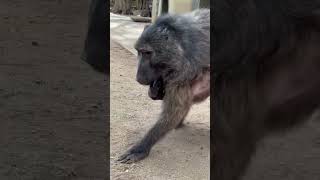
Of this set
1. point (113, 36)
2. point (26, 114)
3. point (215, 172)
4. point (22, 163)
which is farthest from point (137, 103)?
point (113, 36)

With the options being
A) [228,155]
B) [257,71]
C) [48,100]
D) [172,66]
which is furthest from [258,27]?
[48,100]

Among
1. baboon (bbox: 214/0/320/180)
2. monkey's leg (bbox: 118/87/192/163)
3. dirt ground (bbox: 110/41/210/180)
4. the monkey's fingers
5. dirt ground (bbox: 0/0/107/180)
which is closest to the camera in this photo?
baboon (bbox: 214/0/320/180)

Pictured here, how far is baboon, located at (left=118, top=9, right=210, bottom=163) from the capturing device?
2617mm

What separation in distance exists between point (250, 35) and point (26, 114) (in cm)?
131

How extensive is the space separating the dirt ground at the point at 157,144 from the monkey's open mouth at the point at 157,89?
Result: 233mm

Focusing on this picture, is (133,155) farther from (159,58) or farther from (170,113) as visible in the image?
(159,58)

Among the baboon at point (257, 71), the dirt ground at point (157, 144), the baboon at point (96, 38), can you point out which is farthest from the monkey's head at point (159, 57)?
the baboon at point (257, 71)

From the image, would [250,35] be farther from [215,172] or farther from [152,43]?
[152,43]

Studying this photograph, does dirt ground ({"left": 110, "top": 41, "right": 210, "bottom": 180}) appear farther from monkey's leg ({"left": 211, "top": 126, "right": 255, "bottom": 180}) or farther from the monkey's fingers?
monkey's leg ({"left": 211, "top": 126, "right": 255, "bottom": 180})

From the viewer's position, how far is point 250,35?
168cm

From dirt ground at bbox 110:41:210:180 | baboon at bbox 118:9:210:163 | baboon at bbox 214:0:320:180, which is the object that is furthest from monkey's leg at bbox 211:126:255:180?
baboon at bbox 118:9:210:163

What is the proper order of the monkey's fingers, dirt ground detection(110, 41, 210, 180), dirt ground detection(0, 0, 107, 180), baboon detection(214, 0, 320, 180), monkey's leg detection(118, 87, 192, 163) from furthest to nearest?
monkey's leg detection(118, 87, 192, 163) → the monkey's fingers → dirt ground detection(110, 41, 210, 180) → dirt ground detection(0, 0, 107, 180) → baboon detection(214, 0, 320, 180)

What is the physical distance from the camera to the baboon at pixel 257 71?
1.65 metres

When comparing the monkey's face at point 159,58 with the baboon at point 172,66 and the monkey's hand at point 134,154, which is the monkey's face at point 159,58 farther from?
the monkey's hand at point 134,154
